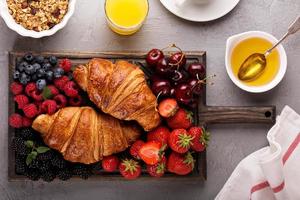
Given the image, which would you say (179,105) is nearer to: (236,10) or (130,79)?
(130,79)

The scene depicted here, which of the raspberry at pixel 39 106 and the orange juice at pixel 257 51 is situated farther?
the orange juice at pixel 257 51

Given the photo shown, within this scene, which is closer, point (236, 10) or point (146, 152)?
point (146, 152)

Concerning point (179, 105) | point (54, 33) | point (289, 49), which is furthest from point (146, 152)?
point (289, 49)

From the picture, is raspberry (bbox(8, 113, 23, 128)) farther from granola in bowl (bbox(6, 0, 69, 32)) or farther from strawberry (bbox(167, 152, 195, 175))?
strawberry (bbox(167, 152, 195, 175))

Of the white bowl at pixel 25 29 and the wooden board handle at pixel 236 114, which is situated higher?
the white bowl at pixel 25 29

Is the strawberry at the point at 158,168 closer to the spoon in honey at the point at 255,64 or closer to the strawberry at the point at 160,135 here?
the strawberry at the point at 160,135

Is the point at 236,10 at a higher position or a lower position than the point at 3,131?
higher

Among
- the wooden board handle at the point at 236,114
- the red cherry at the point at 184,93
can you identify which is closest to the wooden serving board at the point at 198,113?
the wooden board handle at the point at 236,114
